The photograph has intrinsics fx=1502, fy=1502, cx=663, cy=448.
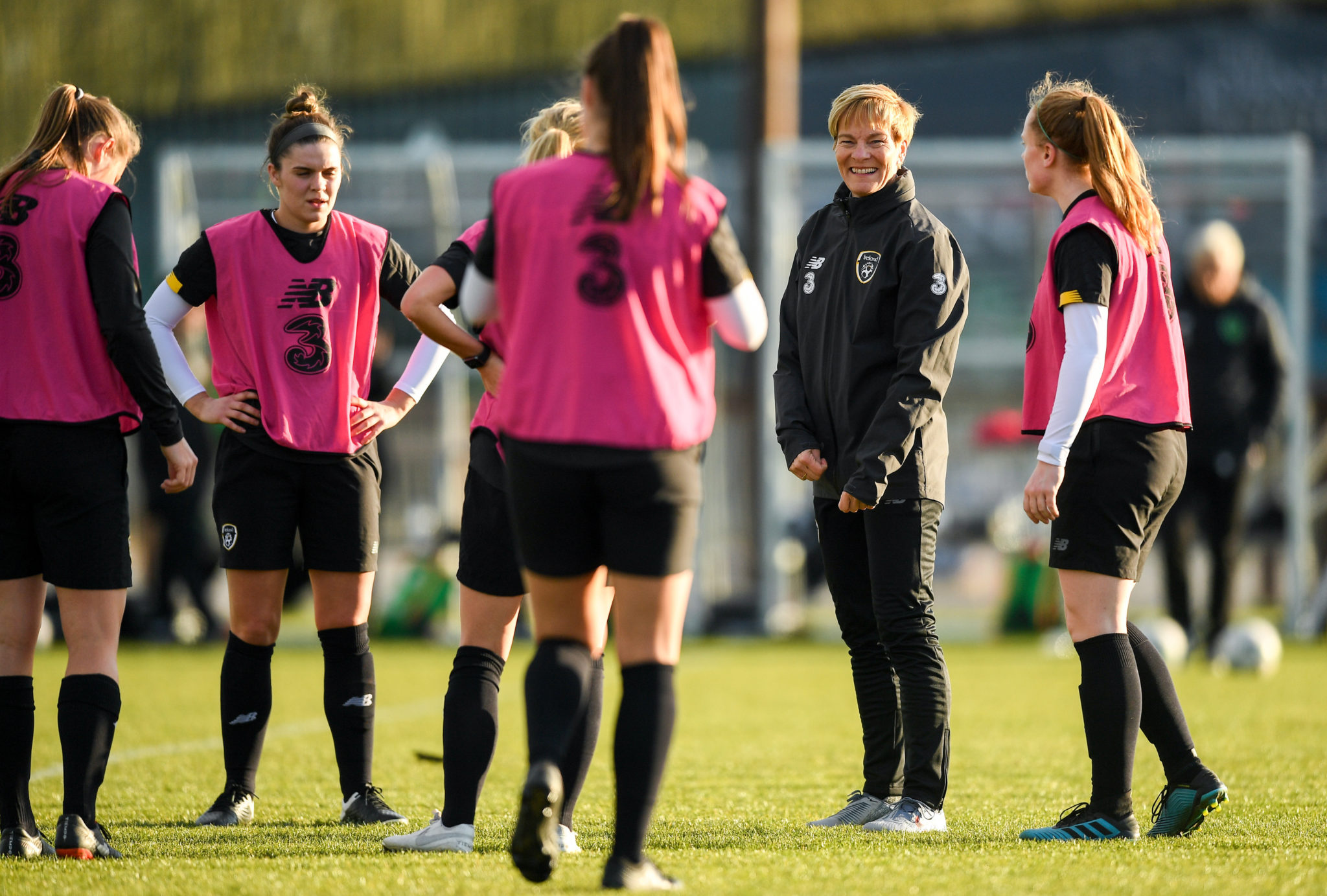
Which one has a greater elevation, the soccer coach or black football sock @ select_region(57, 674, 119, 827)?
the soccer coach

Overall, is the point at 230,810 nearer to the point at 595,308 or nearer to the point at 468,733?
the point at 468,733

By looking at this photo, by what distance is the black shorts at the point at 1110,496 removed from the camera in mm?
3979

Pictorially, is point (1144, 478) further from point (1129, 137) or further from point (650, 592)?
point (650, 592)

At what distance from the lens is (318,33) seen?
64.4ft

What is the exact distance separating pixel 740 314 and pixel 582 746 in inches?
46.9

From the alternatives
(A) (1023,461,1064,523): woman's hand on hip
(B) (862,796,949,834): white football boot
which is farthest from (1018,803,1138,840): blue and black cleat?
(A) (1023,461,1064,523): woman's hand on hip

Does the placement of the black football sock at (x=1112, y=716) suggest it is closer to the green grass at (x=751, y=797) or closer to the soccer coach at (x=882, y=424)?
the green grass at (x=751, y=797)

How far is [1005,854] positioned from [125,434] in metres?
2.53

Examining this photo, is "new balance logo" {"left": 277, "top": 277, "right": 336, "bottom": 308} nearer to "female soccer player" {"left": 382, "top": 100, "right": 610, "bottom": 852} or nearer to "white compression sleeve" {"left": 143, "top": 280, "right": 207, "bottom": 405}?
"white compression sleeve" {"left": 143, "top": 280, "right": 207, "bottom": 405}

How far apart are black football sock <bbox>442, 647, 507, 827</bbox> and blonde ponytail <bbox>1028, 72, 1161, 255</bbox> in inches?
82.0

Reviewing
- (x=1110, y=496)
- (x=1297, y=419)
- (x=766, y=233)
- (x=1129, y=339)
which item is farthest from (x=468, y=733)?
(x=1297, y=419)

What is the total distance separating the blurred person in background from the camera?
9.55 meters

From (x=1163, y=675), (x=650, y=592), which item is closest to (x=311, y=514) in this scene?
(x=650, y=592)

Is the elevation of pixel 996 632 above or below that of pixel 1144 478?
below
